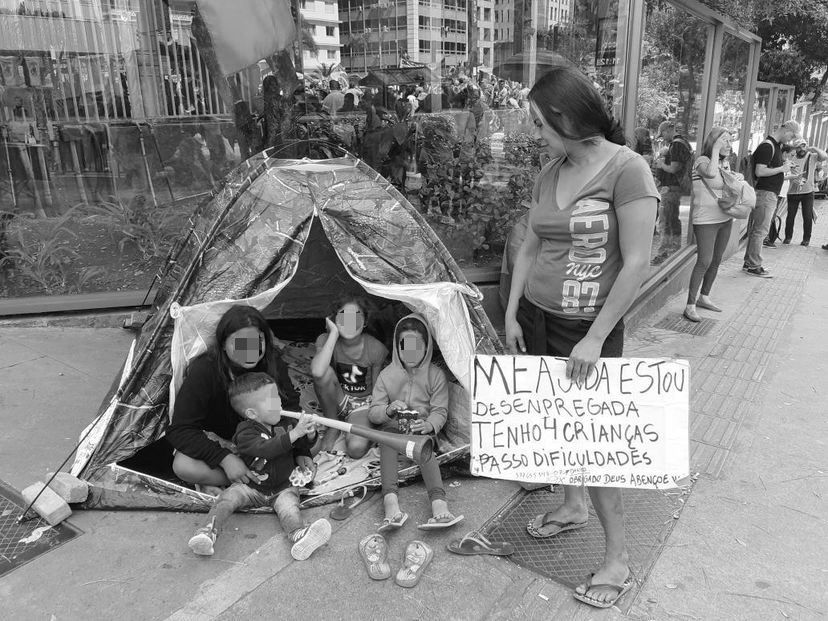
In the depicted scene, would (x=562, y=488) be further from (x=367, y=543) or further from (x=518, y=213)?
(x=518, y=213)

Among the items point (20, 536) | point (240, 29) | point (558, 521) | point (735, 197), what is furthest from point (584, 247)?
point (735, 197)

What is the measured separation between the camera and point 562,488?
3162 mm

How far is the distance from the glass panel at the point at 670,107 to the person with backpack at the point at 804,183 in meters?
2.17

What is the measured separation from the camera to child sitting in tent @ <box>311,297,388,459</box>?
3451 millimetres

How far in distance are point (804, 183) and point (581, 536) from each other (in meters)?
7.85

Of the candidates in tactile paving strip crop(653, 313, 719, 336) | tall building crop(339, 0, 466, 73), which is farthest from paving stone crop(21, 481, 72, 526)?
tactile paving strip crop(653, 313, 719, 336)

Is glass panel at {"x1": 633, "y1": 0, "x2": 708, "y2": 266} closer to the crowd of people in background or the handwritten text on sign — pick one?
the crowd of people in background

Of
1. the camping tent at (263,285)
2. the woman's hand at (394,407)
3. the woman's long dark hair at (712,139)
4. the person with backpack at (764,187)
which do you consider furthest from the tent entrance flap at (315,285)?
the person with backpack at (764,187)

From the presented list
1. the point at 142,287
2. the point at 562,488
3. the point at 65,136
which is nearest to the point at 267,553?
the point at 562,488

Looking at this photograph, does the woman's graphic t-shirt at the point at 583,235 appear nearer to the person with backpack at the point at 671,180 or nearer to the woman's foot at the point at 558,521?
the woman's foot at the point at 558,521

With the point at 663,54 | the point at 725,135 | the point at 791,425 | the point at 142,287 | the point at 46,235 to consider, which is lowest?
the point at 791,425

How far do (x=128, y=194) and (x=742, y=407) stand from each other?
5222 mm

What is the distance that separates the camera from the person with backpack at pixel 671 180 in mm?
6324

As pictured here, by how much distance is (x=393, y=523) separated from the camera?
8.94 ft
